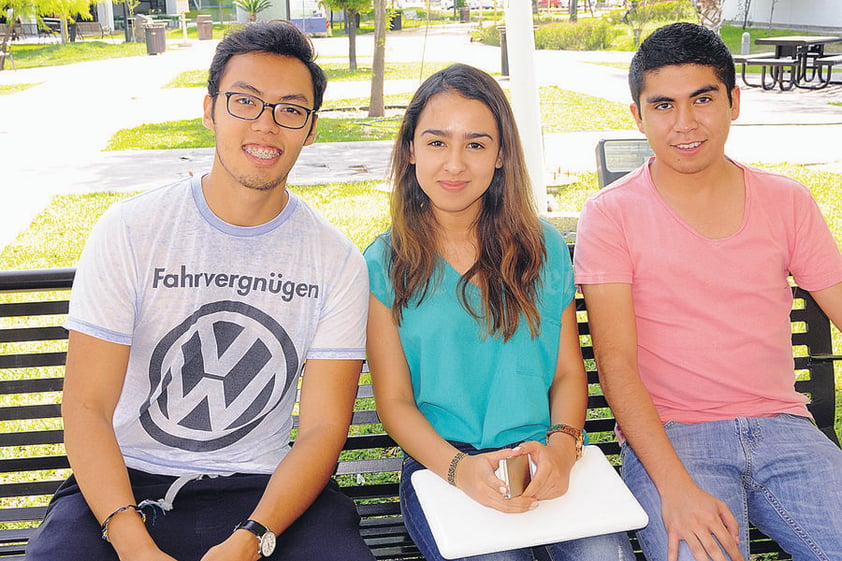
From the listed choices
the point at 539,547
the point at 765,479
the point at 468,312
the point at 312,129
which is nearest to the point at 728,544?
the point at 765,479

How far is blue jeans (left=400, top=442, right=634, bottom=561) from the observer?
223 cm

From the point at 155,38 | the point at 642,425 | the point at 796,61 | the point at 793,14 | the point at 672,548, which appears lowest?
the point at 672,548

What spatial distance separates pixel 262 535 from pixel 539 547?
0.80m


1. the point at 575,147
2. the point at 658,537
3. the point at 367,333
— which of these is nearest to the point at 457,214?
the point at 367,333

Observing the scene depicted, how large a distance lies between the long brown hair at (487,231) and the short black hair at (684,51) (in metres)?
0.51

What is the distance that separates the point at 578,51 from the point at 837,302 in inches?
608

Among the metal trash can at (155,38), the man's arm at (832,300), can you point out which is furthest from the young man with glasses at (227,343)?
the metal trash can at (155,38)

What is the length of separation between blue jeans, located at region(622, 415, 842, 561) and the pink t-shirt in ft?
0.25

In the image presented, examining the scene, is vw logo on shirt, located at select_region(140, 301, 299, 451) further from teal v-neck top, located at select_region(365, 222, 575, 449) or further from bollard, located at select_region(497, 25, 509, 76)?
bollard, located at select_region(497, 25, 509, 76)

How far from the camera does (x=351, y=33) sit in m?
21.4

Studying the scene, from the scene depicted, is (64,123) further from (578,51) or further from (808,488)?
(808,488)

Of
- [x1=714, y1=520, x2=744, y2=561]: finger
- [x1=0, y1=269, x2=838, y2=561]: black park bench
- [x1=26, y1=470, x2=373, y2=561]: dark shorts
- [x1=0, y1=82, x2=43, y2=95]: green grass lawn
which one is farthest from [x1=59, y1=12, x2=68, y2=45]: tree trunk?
[x1=714, y1=520, x2=744, y2=561]: finger

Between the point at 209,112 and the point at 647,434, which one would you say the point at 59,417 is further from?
the point at 647,434

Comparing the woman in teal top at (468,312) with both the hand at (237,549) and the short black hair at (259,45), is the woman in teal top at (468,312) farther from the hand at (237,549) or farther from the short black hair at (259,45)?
the hand at (237,549)
